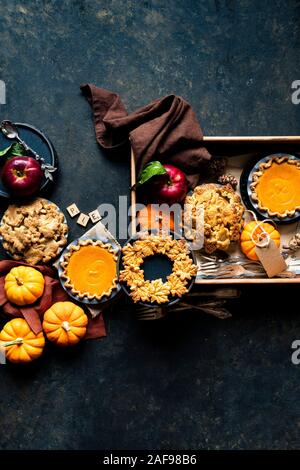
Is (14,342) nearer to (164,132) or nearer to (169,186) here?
(169,186)

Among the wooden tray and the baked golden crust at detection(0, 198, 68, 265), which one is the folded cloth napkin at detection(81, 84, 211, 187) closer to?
the wooden tray

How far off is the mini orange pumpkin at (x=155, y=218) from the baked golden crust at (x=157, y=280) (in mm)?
107

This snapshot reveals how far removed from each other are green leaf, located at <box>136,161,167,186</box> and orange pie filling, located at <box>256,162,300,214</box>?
595 millimetres

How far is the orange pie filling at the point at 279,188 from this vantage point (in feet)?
9.65

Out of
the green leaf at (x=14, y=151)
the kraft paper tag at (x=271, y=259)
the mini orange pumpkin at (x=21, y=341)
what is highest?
the green leaf at (x=14, y=151)

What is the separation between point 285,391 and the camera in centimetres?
313

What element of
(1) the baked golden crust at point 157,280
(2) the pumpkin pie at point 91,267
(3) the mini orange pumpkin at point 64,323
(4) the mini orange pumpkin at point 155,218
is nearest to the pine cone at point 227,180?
(4) the mini orange pumpkin at point 155,218

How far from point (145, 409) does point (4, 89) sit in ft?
6.88

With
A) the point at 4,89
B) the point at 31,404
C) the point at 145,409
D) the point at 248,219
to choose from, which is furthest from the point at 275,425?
the point at 4,89

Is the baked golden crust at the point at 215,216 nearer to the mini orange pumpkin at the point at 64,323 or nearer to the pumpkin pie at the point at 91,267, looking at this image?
the pumpkin pie at the point at 91,267

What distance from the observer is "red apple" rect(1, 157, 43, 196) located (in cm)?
282

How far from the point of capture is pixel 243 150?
2.99 m

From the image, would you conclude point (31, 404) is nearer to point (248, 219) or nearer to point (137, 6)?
point (248, 219)

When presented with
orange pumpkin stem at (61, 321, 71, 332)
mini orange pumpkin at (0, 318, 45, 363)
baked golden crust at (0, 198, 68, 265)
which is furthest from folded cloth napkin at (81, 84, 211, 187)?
mini orange pumpkin at (0, 318, 45, 363)
